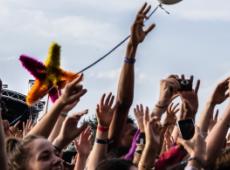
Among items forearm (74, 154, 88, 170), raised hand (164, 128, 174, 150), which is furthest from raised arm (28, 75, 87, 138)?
raised hand (164, 128, 174, 150)

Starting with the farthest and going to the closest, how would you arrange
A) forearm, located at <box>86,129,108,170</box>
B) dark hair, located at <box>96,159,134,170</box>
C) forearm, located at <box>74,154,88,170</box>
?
forearm, located at <box>74,154,88,170</box> < forearm, located at <box>86,129,108,170</box> < dark hair, located at <box>96,159,134,170</box>

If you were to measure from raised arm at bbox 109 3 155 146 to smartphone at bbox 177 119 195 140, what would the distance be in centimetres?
69

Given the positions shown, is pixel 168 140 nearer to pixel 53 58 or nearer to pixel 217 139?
pixel 53 58

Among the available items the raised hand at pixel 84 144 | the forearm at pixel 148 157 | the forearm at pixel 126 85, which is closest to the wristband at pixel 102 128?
the forearm at pixel 126 85

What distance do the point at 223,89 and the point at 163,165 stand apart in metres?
0.82

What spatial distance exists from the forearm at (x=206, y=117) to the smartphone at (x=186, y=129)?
39 cm

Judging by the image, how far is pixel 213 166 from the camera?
4.41m

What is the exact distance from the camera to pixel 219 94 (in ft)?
18.5

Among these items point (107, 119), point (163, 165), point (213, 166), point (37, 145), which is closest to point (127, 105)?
point (107, 119)

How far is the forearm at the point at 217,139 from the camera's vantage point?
14.9 ft

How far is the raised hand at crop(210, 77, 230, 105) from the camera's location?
5641mm

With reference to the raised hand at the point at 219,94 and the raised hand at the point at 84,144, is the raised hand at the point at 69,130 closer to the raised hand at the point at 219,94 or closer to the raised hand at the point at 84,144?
the raised hand at the point at 84,144

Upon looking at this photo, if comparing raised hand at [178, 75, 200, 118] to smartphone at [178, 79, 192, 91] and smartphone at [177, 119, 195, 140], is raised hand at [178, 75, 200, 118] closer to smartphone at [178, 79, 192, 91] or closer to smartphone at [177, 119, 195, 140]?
smartphone at [178, 79, 192, 91]

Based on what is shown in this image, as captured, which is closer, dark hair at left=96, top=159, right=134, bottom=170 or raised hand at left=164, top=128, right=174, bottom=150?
dark hair at left=96, top=159, right=134, bottom=170
